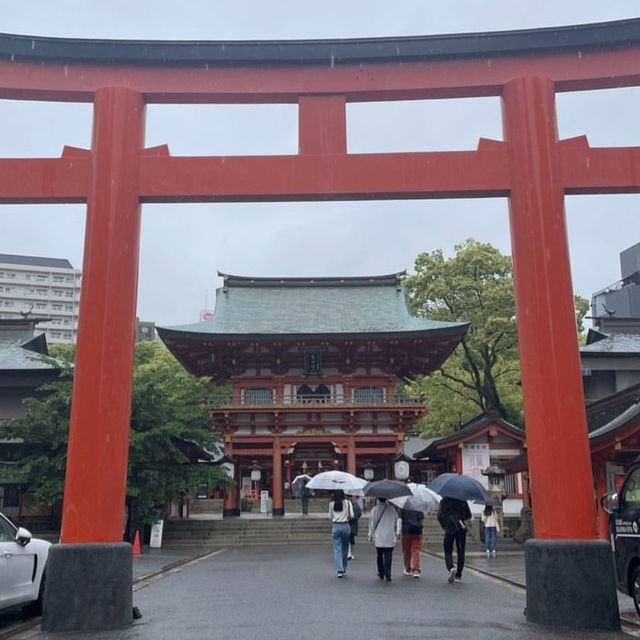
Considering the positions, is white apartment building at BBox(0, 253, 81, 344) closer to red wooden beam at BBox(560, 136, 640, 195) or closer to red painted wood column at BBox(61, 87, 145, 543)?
red painted wood column at BBox(61, 87, 145, 543)

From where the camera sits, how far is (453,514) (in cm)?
1277

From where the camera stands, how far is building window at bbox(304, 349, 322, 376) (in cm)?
3055

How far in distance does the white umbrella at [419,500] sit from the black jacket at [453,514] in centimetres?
31

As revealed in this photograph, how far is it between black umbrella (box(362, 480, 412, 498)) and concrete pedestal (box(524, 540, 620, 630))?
4.73m

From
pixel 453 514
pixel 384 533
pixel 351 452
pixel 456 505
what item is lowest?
pixel 384 533

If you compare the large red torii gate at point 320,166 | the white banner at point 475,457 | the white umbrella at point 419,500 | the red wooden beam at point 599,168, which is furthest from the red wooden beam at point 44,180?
the white banner at point 475,457

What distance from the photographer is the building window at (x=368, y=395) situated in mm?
30781

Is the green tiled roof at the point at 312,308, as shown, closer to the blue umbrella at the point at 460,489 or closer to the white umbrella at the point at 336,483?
the white umbrella at the point at 336,483

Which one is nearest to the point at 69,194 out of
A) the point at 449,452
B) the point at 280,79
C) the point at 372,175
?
the point at 280,79

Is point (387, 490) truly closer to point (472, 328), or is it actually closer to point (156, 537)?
point (156, 537)

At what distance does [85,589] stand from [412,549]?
726 centimetres

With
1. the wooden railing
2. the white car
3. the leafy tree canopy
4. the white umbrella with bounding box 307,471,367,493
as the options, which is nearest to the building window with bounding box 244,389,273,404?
the wooden railing

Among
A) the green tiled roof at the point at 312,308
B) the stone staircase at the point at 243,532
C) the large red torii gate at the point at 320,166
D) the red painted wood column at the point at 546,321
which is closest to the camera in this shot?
the red painted wood column at the point at 546,321

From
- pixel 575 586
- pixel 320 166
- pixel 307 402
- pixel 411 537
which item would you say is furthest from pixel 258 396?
pixel 575 586
